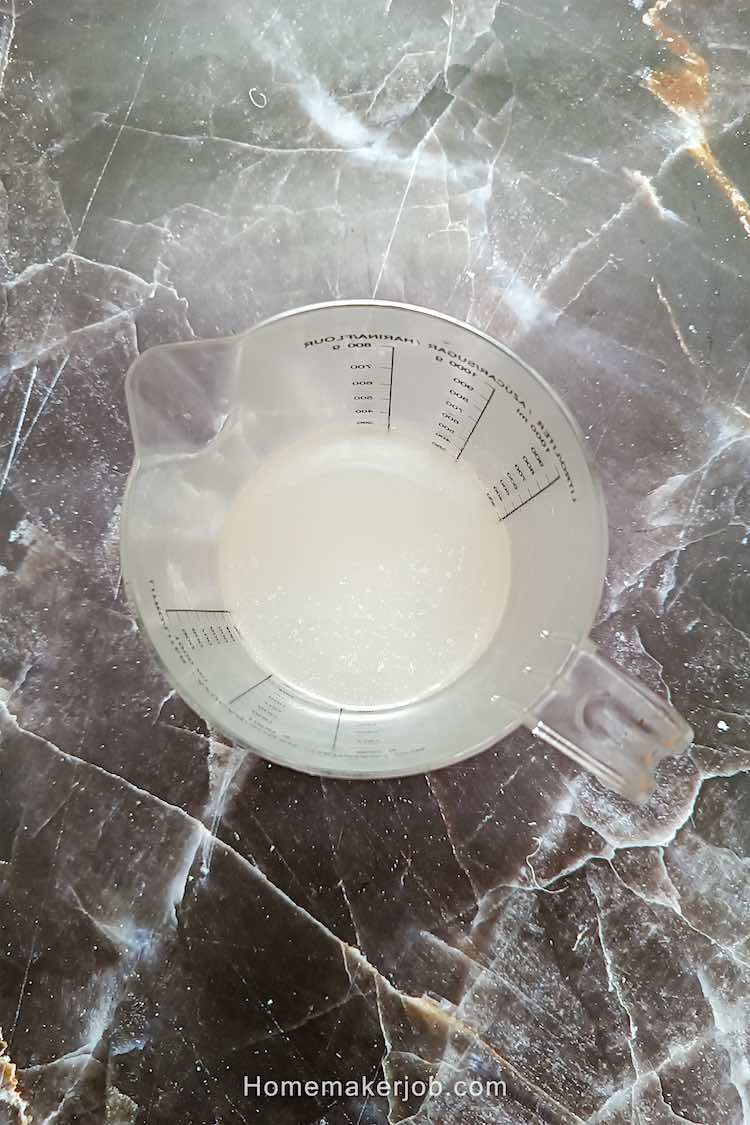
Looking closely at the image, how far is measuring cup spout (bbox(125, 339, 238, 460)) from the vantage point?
→ 871mm

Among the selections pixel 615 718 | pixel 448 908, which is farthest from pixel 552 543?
pixel 448 908

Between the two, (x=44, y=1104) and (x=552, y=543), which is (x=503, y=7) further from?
(x=44, y=1104)

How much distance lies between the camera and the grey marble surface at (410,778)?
0.97 metres

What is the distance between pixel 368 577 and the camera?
97cm

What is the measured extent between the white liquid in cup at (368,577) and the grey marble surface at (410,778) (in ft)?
0.43

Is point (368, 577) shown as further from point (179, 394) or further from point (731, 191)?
point (731, 191)

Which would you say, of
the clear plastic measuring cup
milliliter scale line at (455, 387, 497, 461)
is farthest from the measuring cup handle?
milliliter scale line at (455, 387, 497, 461)

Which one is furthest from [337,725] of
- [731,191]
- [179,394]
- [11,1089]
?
[731,191]

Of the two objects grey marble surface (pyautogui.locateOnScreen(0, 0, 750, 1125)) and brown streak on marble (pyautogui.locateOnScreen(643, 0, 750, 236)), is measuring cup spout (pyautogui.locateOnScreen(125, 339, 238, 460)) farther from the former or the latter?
brown streak on marble (pyautogui.locateOnScreen(643, 0, 750, 236))

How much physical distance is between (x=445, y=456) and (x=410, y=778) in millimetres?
388

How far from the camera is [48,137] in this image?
102cm

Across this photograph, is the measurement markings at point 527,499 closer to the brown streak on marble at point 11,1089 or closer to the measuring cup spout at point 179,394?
the measuring cup spout at point 179,394

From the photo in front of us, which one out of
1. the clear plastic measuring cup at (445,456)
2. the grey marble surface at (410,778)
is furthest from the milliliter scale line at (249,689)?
the grey marble surface at (410,778)

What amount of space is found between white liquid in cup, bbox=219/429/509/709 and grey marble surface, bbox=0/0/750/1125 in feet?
0.43
